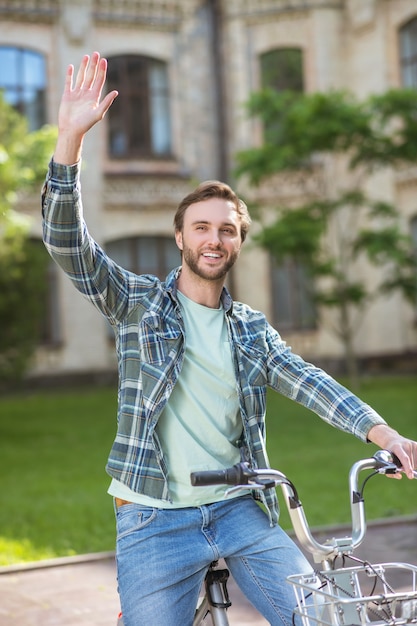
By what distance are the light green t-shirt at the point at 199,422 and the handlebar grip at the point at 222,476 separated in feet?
1.28

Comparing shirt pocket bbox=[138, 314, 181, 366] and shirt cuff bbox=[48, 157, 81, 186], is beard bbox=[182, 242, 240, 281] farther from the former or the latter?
shirt cuff bbox=[48, 157, 81, 186]

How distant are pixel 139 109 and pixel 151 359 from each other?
799 inches

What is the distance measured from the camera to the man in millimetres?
2898

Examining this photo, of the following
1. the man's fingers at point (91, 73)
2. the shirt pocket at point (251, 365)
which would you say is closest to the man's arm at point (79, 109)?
the man's fingers at point (91, 73)

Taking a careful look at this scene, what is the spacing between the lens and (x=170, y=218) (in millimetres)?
22516

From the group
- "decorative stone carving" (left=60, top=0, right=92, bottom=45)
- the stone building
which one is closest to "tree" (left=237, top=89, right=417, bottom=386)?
the stone building

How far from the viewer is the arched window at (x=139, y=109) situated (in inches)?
882

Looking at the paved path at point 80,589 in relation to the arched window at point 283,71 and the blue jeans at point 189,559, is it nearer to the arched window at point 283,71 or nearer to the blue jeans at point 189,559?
the blue jeans at point 189,559

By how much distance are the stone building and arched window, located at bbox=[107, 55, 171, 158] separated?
28 millimetres

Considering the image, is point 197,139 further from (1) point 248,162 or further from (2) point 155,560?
(2) point 155,560

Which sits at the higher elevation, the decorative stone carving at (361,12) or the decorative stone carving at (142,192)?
the decorative stone carving at (361,12)

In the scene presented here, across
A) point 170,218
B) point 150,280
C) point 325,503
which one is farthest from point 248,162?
point 150,280

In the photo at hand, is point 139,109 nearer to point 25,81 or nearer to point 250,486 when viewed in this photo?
point 25,81

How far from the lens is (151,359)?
3033 millimetres
